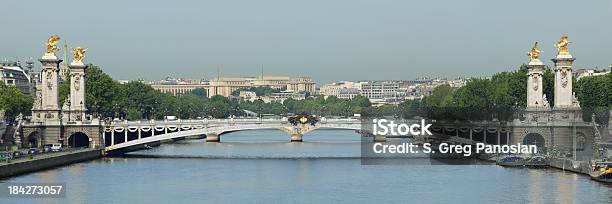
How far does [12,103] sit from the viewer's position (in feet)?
308

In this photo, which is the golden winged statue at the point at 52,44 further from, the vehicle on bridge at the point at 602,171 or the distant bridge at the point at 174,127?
the vehicle on bridge at the point at 602,171

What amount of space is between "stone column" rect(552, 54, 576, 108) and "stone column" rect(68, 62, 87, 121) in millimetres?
24323

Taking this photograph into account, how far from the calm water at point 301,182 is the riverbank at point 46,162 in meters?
0.52

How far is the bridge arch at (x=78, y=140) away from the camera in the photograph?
8050 centimetres

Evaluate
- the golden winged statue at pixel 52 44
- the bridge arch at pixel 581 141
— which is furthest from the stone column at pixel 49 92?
the bridge arch at pixel 581 141

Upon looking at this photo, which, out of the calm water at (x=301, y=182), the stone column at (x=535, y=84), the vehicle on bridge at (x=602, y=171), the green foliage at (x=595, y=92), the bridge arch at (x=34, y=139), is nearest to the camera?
the calm water at (x=301, y=182)

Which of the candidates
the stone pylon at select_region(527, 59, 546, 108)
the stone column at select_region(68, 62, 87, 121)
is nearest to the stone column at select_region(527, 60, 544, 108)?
the stone pylon at select_region(527, 59, 546, 108)

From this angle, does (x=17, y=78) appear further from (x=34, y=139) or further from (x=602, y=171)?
(x=602, y=171)

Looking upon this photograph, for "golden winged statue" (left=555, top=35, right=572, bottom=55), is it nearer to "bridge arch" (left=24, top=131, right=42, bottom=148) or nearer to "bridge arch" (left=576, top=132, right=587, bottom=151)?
"bridge arch" (left=576, top=132, right=587, bottom=151)

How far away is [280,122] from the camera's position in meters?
83.2

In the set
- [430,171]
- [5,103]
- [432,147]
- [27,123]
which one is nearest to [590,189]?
[430,171]

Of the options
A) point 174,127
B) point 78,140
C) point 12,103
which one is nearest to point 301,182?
point 174,127

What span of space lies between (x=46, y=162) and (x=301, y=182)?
12.1m

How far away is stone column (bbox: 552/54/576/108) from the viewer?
7575 cm
